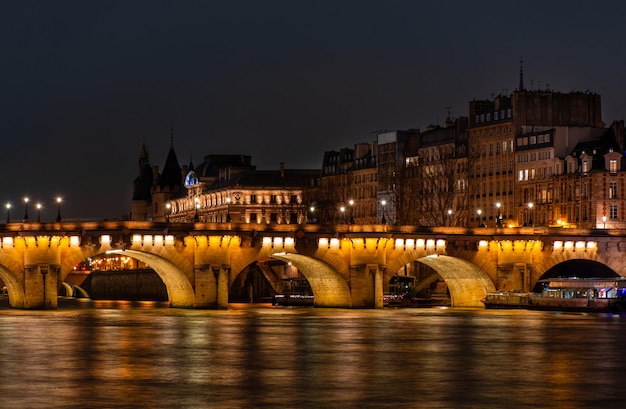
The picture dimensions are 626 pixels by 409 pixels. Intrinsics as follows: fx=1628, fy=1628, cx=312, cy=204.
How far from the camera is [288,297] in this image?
382 ft

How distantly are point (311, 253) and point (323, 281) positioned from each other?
524 cm

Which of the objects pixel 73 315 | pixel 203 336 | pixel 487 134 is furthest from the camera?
pixel 487 134

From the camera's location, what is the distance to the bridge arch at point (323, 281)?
327 ft

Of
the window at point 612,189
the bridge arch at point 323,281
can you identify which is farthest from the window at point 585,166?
the bridge arch at point 323,281

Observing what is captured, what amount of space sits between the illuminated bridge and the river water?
1350 centimetres

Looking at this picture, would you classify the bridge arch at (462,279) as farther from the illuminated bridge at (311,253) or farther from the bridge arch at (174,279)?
the bridge arch at (174,279)

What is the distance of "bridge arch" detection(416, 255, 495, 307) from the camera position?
104 meters

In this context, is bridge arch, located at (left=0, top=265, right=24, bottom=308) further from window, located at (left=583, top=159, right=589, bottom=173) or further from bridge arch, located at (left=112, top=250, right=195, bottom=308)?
window, located at (left=583, top=159, right=589, bottom=173)

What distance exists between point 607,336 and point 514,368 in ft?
59.7

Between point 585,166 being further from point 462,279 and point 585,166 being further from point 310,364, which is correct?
point 310,364

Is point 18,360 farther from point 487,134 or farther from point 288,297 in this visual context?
point 487,134

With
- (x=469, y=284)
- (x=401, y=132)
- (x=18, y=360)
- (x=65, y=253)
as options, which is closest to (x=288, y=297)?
(x=469, y=284)

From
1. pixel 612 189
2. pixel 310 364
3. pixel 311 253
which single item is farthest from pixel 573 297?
pixel 310 364

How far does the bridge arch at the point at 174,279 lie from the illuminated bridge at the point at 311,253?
0.09 meters
